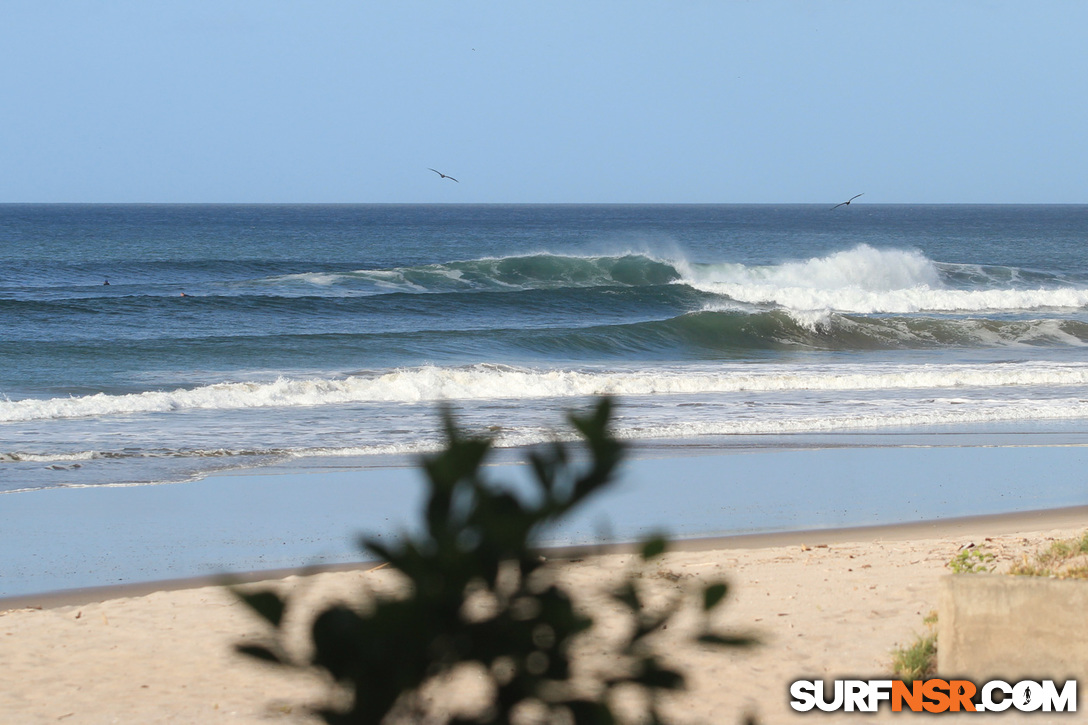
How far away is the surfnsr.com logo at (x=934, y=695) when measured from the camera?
464 cm

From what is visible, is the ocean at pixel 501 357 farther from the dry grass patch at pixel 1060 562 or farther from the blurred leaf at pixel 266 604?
the dry grass patch at pixel 1060 562

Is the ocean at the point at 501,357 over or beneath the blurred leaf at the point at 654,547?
beneath

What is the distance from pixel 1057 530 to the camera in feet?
26.4

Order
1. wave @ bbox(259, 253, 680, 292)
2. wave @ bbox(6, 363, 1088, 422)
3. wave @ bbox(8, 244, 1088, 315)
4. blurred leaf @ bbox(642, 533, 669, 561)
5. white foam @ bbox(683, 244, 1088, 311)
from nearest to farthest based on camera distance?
1. blurred leaf @ bbox(642, 533, 669, 561)
2. wave @ bbox(6, 363, 1088, 422)
3. white foam @ bbox(683, 244, 1088, 311)
4. wave @ bbox(8, 244, 1088, 315)
5. wave @ bbox(259, 253, 680, 292)

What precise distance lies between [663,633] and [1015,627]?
1.67m

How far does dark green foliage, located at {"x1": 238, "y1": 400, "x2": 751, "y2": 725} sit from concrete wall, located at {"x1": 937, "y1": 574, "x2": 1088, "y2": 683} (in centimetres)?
389

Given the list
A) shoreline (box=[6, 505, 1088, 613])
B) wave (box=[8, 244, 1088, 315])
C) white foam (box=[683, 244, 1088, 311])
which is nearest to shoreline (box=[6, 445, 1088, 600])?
shoreline (box=[6, 505, 1088, 613])

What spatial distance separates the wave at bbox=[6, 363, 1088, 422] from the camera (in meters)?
15.2

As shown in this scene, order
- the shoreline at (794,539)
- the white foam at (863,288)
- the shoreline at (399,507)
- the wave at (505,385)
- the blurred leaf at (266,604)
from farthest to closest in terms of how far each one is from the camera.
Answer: the white foam at (863,288) < the wave at (505,385) < the shoreline at (399,507) < the shoreline at (794,539) < the blurred leaf at (266,604)

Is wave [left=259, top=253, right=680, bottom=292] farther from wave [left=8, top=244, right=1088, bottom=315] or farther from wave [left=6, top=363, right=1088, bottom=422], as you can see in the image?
wave [left=6, top=363, right=1088, bottom=422]

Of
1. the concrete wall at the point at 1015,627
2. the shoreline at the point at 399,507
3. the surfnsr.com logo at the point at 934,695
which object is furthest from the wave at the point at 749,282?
the concrete wall at the point at 1015,627

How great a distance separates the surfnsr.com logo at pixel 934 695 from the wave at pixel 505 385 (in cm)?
1027

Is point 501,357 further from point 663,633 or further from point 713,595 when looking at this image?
point 713,595

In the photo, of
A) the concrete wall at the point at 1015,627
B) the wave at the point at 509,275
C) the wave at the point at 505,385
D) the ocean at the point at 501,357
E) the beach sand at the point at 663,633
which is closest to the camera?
the concrete wall at the point at 1015,627
